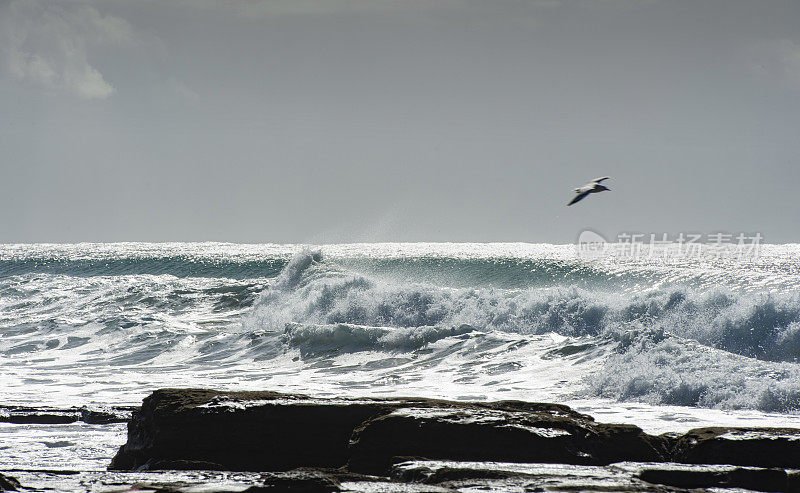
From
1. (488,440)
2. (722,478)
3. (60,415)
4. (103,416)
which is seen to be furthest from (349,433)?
(60,415)

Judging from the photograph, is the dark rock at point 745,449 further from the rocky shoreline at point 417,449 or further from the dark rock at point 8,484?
the dark rock at point 8,484

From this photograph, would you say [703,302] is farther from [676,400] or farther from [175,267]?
[175,267]

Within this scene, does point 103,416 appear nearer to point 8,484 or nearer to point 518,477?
point 8,484

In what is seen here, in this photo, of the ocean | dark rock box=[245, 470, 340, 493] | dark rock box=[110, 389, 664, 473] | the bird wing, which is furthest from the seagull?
dark rock box=[245, 470, 340, 493]

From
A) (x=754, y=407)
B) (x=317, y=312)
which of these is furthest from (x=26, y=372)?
(x=754, y=407)

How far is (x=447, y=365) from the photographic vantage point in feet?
43.8

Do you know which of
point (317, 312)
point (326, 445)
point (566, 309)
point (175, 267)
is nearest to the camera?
point (326, 445)

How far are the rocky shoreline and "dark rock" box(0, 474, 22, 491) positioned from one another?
27 millimetres

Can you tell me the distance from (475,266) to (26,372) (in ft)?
118

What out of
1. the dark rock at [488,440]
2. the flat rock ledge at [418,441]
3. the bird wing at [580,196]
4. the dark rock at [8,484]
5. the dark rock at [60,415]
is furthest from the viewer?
the bird wing at [580,196]

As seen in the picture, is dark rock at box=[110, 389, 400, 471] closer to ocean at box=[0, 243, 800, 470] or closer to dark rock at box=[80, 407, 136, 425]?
ocean at box=[0, 243, 800, 470]

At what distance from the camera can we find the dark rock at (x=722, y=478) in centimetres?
407

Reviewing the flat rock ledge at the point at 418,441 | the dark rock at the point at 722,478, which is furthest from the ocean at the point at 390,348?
the dark rock at the point at 722,478

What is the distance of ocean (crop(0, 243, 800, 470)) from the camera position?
9391 mm
